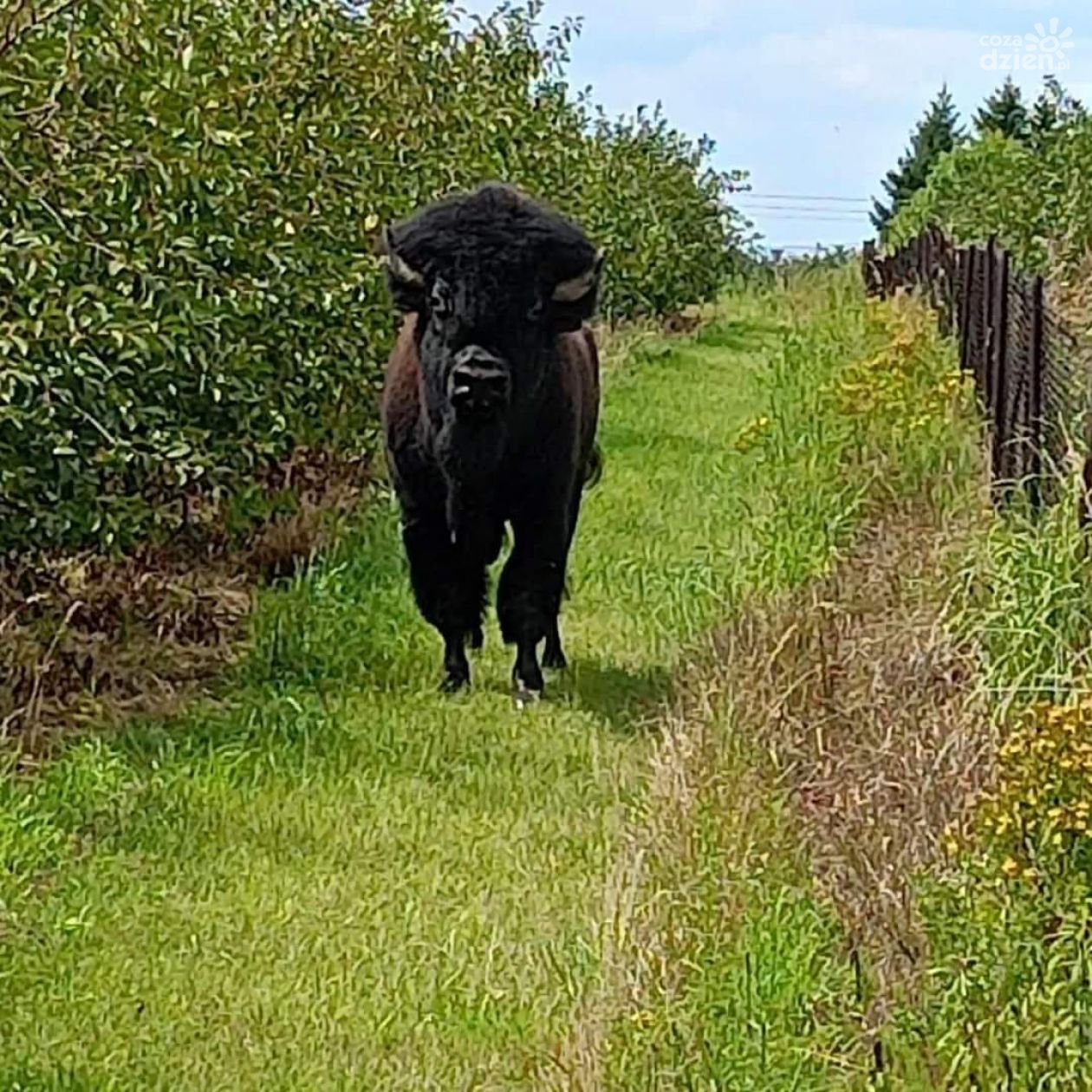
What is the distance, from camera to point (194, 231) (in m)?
9.36

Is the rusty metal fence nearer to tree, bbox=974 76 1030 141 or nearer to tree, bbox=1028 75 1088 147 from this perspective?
tree, bbox=1028 75 1088 147

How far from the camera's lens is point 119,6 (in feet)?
27.7

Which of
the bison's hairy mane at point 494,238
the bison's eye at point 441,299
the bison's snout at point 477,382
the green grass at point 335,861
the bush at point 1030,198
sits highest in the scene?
the bush at point 1030,198

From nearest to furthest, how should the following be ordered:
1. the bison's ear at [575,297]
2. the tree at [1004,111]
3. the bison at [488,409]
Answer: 1. the bison at [488,409]
2. the bison's ear at [575,297]
3. the tree at [1004,111]

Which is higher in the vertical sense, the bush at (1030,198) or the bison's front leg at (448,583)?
the bush at (1030,198)

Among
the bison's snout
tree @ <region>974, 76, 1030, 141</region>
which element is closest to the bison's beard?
the bison's snout

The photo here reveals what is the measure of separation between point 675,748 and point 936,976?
8.33ft

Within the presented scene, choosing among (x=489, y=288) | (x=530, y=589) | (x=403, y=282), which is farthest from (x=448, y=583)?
(x=489, y=288)

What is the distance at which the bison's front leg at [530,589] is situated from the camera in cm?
978

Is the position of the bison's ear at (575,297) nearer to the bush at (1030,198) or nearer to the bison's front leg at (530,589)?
the bison's front leg at (530,589)

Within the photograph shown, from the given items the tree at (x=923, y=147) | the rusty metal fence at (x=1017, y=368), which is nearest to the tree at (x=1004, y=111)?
the tree at (x=923, y=147)

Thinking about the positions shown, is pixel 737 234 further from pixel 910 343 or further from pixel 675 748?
pixel 675 748

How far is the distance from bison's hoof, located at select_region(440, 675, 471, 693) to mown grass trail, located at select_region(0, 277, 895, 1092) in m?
0.09

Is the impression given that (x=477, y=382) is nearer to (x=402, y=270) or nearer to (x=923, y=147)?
(x=402, y=270)
